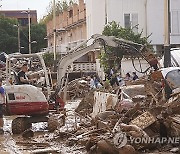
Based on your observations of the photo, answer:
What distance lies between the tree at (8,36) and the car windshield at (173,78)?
240 feet

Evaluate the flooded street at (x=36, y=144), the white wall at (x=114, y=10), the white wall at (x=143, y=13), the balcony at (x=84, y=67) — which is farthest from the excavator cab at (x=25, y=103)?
the white wall at (x=114, y=10)

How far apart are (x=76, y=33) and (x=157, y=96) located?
161 ft

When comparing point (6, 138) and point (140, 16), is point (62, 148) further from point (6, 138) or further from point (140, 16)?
point (140, 16)

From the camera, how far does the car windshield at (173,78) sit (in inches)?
556

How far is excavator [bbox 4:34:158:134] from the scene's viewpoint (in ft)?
52.3

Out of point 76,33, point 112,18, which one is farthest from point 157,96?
point 76,33

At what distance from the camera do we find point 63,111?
17469 mm

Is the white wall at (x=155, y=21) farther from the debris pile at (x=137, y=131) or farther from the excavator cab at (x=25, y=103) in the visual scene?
the debris pile at (x=137, y=131)

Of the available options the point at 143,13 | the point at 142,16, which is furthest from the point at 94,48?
the point at 143,13

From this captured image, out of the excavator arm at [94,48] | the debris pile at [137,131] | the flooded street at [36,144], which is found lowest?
the flooded street at [36,144]

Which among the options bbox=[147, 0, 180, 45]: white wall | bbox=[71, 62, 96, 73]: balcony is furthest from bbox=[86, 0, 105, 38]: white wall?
bbox=[147, 0, 180, 45]: white wall

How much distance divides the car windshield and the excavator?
2.37 metres

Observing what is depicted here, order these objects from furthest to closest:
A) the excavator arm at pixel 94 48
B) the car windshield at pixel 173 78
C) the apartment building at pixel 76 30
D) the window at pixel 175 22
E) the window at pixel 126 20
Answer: the window at pixel 126 20 < the apartment building at pixel 76 30 < the window at pixel 175 22 < the excavator arm at pixel 94 48 < the car windshield at pixel 173 78

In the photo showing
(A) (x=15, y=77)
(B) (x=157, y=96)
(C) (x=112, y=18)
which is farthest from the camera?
(C) (x=112, y=18)
